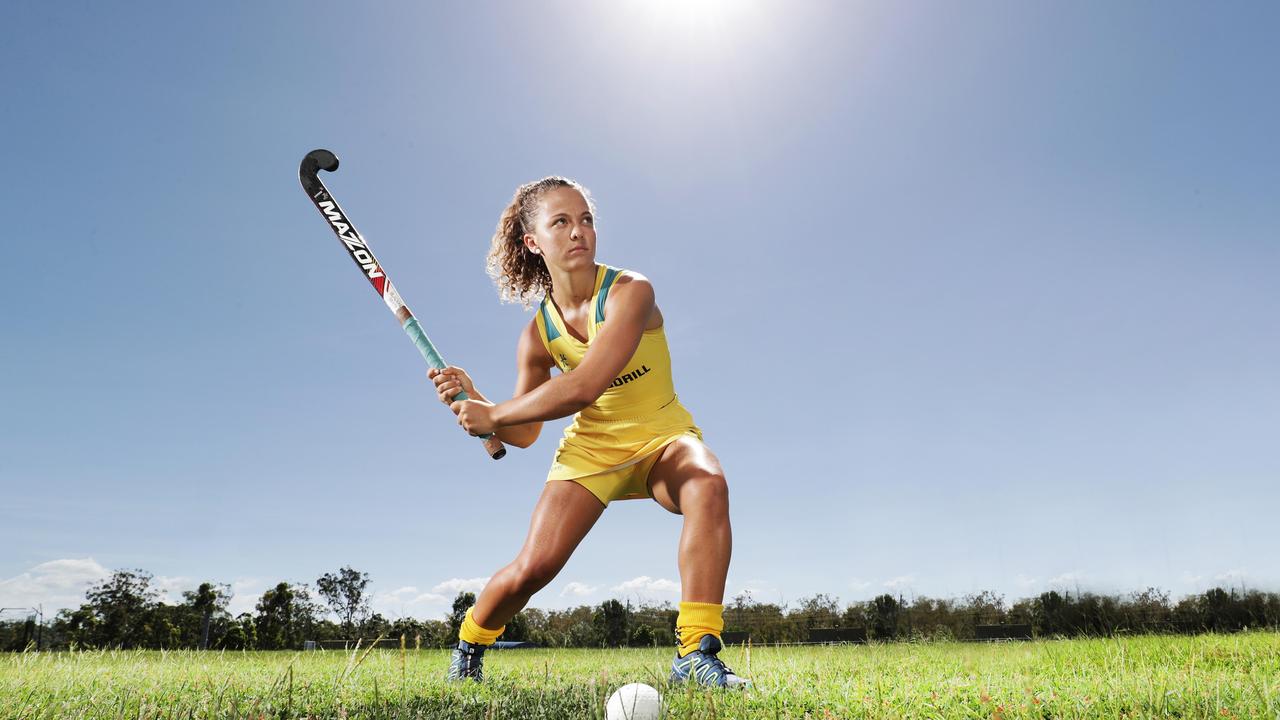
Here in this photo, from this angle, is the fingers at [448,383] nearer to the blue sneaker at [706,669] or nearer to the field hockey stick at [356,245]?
the field hockey stick at [356,245]

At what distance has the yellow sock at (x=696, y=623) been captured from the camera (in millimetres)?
3797

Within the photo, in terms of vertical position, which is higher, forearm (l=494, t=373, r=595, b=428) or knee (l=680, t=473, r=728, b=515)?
forearm (l=494, t=373, r=595, b=428)

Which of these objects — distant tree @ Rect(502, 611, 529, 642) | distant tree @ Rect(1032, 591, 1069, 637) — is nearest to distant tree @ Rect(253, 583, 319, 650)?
distant tree @ Rect(502, 611, 529, 642)

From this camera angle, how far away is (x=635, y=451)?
4.37 meters

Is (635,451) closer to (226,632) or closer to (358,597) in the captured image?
(226,632)

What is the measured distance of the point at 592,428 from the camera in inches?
178

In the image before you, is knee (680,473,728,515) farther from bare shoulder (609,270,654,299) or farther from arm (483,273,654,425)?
bare shoulder (609,270,654,299)

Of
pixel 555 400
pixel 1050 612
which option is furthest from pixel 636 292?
pixel 1050 612

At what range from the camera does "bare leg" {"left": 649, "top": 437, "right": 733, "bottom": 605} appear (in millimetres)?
3881

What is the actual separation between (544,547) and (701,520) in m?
0.84

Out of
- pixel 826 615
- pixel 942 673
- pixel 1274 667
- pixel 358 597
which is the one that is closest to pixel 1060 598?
pixel 826 615

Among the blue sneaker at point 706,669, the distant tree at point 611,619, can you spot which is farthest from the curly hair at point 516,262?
the distant tree at point 611,619

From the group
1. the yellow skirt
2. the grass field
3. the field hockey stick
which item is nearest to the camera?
the grass field

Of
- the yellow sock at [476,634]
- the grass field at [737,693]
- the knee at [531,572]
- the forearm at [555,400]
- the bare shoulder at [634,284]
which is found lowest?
the grass field at [737,693]
